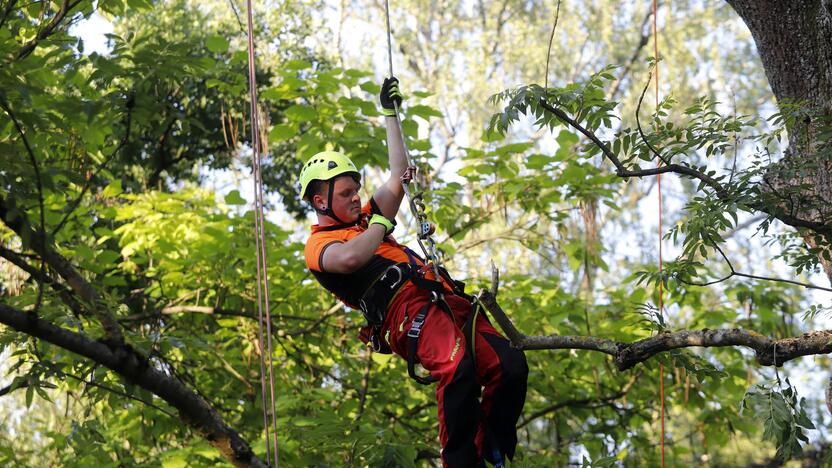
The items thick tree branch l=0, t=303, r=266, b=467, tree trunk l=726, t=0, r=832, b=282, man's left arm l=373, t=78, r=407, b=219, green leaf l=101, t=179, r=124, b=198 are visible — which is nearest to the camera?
thick tree branch l=0, t=303, r=266, b=467

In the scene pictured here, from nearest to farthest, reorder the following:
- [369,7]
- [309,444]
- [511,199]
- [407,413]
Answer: [309,444], [511,199], [407,413], [369,7]

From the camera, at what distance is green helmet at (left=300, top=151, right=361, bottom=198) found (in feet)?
11.8

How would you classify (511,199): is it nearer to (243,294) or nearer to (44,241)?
(243,294)

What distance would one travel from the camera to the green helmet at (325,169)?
3.61m

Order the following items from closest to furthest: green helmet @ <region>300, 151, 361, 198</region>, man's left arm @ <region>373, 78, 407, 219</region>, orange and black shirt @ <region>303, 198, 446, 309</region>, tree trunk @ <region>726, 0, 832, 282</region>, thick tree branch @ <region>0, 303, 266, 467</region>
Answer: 1. thick tree branch @ <region>0, 303, 266, 467</region>
2. tree trunk @ <region>726, 0, 832, 282</region>
3. orange and black shirt @ <region>303, 198, 446, 309</region>
4. green helmet @ <region>300, 151, 361, 198</region>
5. man's left arm @ <region>373, 78, 407, 219</region>

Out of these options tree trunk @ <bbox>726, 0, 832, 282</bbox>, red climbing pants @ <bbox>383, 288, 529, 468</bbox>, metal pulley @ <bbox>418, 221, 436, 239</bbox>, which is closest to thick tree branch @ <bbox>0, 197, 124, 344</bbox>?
red climbing pants @ <bbox>383, 288, 529, 468</bbox>

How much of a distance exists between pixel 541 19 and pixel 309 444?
47.2 ft

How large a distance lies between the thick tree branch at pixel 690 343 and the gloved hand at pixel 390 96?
126 centimetres

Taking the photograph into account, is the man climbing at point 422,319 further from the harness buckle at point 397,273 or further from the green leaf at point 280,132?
the green leaf at point 280,132

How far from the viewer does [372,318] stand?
3.55 m

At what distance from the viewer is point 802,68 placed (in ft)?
11.4

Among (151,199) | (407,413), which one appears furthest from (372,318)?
(151,199)

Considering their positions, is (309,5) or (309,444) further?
(309,5)

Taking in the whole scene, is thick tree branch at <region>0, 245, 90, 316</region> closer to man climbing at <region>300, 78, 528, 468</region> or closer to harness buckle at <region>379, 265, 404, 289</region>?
man climbing at <region>300, 78, 528, 468</region>
